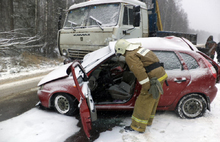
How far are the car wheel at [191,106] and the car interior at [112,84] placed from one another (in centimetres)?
110

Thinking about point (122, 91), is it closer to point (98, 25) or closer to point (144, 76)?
point (144, 76)

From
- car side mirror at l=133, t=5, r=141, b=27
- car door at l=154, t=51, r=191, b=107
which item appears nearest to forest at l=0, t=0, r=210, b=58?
car side mirror at l=133, t=5, r=141, b=27

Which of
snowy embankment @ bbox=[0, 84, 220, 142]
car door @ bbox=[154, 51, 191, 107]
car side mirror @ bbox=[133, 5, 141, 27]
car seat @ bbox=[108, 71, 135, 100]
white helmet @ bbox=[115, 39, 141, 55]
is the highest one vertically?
car side mirror @ bbox=[133, 5, 141, 27]

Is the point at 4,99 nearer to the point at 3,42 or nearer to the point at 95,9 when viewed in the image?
the point at 95,9

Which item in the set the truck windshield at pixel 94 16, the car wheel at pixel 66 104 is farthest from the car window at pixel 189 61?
the truck windshield at pixel 94 16

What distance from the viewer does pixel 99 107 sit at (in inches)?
140

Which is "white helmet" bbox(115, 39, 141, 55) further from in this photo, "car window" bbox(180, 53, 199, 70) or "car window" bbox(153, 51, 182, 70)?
"car window" bbox(180, 53, 199, 70)

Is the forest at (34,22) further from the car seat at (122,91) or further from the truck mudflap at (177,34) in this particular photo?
the car seat at (122,91)

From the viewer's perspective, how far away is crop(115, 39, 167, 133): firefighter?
2.91 metres

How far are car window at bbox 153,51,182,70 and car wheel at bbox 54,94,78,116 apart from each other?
203 cm

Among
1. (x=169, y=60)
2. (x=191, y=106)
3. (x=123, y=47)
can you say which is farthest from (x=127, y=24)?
(x=191, y=106)

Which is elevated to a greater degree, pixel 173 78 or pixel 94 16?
pixel 94 16

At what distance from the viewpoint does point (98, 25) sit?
6.00 metres

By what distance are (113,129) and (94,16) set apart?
441 cm
